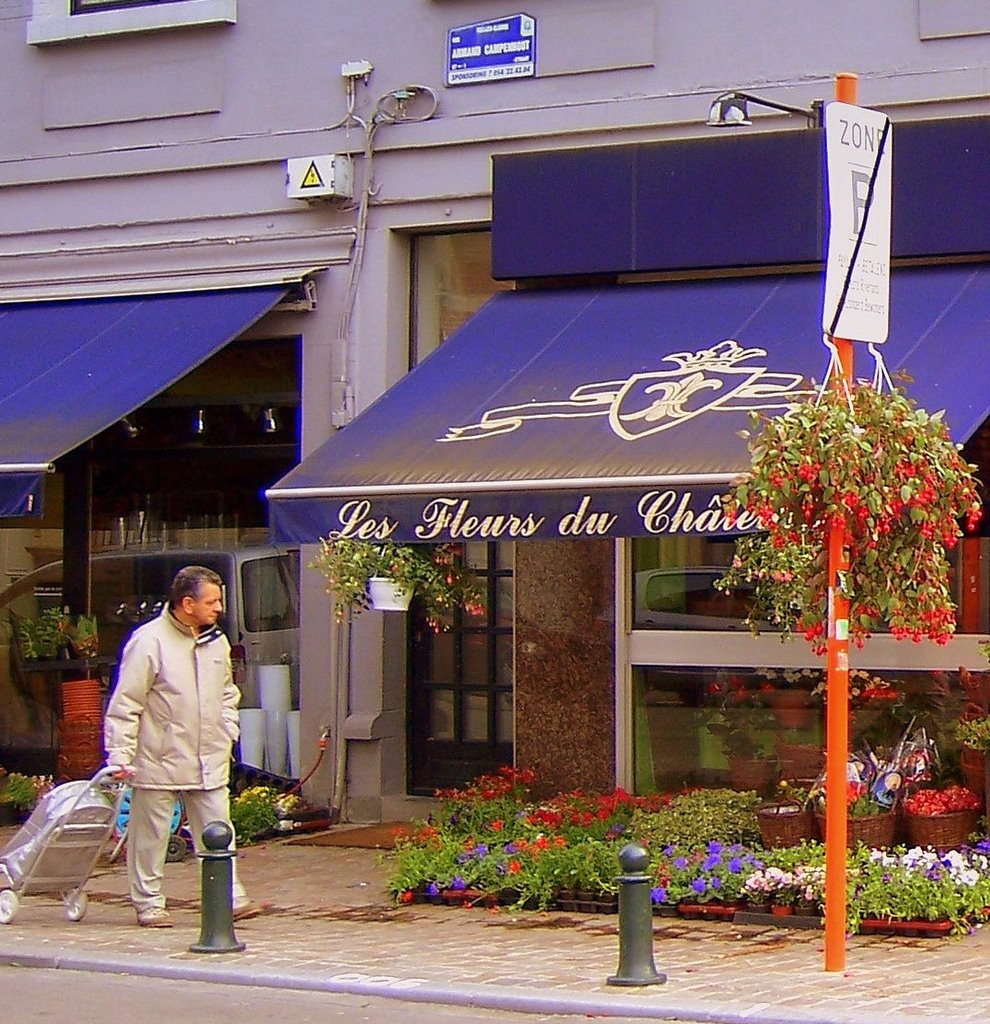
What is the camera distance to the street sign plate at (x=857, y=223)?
7.86 metres

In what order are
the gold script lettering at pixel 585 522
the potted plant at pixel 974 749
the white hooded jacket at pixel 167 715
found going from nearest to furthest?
the gold script lettering at pixel 585 522
the white hooded jacket at pixel 167 715
the potted plant at pixel 974 749

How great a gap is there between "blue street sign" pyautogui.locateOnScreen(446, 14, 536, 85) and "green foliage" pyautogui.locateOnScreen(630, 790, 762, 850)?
4.58 m

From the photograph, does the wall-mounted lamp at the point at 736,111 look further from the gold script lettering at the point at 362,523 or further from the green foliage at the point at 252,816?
the green foliage at the point at 252,816

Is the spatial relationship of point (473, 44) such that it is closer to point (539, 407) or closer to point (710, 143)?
point (710, 143)

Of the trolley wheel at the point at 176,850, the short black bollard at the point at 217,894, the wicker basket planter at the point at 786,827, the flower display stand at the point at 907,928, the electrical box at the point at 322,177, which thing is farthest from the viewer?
the electrical box at the point at 322,177

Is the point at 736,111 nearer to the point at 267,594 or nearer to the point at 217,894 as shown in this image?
the point at 267,594

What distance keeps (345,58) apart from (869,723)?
17.7 ft

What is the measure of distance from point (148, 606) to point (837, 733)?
23.3ft

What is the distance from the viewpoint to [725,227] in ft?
36.4

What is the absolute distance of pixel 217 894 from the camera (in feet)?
28.4

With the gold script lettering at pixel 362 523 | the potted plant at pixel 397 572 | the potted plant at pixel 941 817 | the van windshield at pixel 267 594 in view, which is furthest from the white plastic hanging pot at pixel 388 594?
the potted plant at pixel 941 817

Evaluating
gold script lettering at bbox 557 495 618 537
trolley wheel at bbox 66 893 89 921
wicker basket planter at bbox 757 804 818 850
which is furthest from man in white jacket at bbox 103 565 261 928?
wicker basket planter at bbox 757 804 818 850

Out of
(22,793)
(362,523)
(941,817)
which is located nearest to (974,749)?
(941,817)

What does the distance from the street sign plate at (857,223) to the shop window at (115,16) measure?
615 cm
